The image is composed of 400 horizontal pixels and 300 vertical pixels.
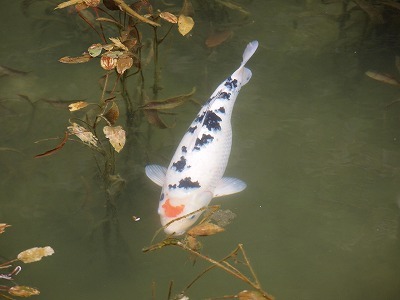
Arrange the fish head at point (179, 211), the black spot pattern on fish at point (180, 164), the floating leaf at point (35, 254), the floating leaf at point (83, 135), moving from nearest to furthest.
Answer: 1. the floating leaf at point (35, 254)
2. the floating leaf at point (83, 135)
3. the fish head at point (179, 211)
4. the black spot pattern on fish at point (180, 164)

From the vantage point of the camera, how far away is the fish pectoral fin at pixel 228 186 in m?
3.46

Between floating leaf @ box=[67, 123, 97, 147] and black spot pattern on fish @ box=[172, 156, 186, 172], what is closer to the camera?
floating leaf @ box=[67, 123, 97, 147]

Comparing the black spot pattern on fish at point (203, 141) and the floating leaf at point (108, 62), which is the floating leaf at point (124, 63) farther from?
the black spot pattern on fish at point (203, 141)

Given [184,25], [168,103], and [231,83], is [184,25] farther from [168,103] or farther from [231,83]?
[231,83]

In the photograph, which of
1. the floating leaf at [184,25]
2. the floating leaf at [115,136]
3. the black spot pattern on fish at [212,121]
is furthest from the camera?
the black spot pattern on fish at [212,121]

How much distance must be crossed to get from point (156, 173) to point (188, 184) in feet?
1.19

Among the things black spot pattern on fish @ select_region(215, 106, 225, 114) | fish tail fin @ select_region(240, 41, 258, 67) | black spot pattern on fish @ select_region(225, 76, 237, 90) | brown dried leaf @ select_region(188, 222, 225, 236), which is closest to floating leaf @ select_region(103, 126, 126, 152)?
brown dried leaf @ select_region(188, 222, 225, 236)

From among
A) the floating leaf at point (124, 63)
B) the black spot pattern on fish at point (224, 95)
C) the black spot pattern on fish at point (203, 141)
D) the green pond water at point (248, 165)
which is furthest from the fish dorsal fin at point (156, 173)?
the floating leaf at point (124, 63)

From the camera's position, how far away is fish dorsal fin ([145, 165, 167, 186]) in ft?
11.5

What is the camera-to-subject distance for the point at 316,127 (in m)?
4.10

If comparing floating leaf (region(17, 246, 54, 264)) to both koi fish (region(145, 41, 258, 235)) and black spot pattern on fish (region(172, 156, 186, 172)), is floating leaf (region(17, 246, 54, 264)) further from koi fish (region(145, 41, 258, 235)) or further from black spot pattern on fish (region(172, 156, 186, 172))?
black spot pattern on fish (region(172, 156, 186, 172))

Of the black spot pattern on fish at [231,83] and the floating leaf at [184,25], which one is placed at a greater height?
the floating leaf at [184,25]

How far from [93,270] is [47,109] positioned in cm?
140

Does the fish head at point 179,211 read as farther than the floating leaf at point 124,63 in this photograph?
Yes
